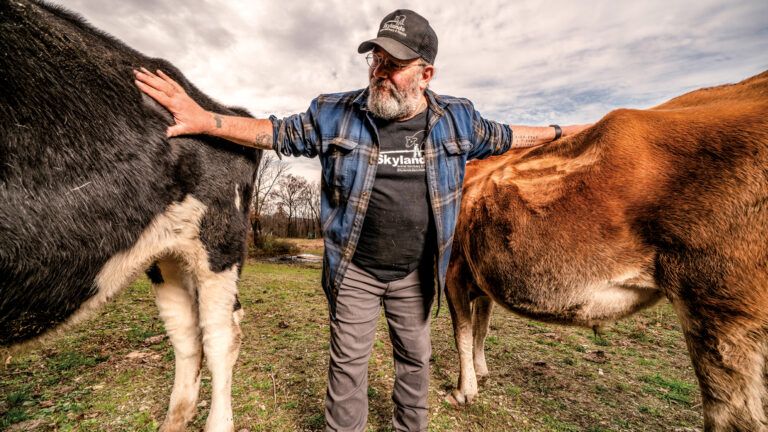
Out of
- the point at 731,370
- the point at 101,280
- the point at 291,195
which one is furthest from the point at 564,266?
the point at 291,195

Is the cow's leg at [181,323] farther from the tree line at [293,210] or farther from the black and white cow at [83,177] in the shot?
the tree line at [293,210]

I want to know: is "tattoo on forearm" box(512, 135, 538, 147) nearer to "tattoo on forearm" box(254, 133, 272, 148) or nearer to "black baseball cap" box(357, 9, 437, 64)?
"black baseball cap" box(357, 9, 437, 64)

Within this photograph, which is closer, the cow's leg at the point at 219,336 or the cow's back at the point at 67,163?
the cow's back at the point at 67,163

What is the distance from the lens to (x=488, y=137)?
231cm

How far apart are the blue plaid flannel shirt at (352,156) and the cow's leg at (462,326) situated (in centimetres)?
143

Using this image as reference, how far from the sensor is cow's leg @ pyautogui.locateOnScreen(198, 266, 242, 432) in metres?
2.64

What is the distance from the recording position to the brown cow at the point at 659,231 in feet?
5.96

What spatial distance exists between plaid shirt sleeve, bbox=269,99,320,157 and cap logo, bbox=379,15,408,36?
641 mm

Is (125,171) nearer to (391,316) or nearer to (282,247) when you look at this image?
(391,316)

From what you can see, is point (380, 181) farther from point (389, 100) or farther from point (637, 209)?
point (637, 209)

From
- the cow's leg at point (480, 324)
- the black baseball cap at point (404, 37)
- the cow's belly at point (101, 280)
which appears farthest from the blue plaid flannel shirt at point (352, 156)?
the cow's leg at point (480, 324)

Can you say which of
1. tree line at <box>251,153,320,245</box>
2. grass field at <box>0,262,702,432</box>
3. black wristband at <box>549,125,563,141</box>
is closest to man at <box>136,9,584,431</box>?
black wristband at <box>549,125,563,141</box>

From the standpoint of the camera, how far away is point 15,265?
4.91ft

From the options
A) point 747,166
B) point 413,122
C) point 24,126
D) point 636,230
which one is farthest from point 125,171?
point 747,166
